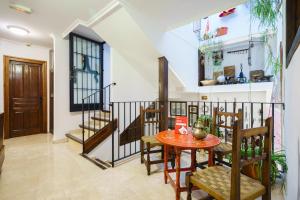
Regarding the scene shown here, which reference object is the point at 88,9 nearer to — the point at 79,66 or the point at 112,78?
the point at 112,78

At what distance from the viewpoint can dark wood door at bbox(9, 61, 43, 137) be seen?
446cm

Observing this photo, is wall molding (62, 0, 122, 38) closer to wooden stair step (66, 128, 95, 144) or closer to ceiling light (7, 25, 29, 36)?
ceiling light (7, 25, 29, 36)

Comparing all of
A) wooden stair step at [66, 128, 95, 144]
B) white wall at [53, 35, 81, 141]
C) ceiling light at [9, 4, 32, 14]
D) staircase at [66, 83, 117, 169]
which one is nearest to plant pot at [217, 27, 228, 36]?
staircase at [66, 83, 117, 169]

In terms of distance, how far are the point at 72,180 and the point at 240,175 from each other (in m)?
2.04

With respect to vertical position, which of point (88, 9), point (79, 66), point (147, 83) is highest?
A: point (88, 9)

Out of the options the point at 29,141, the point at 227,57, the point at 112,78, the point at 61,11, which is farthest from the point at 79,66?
the point at 227,57

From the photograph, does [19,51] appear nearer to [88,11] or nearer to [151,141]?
[88,11]

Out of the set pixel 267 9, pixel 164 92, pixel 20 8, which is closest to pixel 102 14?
pixel 20 8

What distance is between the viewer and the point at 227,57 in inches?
184

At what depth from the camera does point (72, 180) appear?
2.23m

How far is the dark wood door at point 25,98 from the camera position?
4465mm

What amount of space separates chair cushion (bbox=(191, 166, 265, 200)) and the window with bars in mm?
3293

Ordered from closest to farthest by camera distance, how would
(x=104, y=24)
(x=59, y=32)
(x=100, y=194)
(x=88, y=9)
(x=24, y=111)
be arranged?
(x=100, y=194) → (x=88, y=9) → (x=104, y=24) → (x=59, y=32) → (x=24, y=111)

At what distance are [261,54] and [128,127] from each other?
3.69 meters
